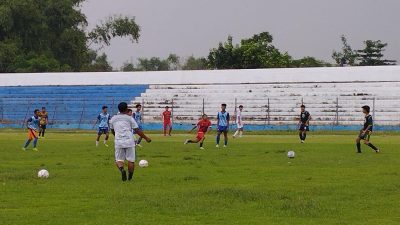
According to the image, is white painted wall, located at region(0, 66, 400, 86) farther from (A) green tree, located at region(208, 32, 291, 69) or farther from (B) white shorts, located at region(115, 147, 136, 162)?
(B) white shorts, located at region(115, 147, 136, 162)

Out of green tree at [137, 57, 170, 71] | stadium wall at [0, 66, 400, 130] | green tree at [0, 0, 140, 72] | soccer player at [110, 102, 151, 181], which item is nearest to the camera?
soccer player at [110, 102, 151, 181]

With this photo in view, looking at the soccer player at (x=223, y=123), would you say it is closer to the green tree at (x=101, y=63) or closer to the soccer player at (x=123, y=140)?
the soccer player at (x=123, y=140)

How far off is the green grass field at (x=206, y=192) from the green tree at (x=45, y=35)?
6231 centimetres

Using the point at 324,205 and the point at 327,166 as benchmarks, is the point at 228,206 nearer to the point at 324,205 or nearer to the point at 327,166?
the point at 324,205

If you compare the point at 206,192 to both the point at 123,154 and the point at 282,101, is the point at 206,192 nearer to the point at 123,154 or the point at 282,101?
the point at 123,154

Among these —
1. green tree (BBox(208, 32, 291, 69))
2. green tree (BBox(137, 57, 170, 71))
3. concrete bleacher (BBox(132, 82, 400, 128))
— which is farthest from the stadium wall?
green tree (BBox(137, 57, 170, 71))

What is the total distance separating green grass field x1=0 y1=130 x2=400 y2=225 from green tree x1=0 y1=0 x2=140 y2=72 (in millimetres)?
62306

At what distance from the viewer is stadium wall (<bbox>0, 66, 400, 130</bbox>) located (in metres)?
60.2

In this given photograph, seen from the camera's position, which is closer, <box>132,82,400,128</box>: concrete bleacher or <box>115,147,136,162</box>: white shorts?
<box>115,147,136,162</box>: white shorts

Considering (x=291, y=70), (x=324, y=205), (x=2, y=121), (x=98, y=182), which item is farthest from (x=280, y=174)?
(x=2, y=121)

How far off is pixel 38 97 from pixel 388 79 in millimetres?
31322

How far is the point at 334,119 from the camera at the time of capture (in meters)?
59.0

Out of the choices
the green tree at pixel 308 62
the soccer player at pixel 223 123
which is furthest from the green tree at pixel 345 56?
the soccer player at pixel 223 123

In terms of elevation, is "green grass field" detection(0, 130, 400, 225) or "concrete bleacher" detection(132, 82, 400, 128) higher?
"concrete bleacher" detection(132, 82, 400, 128)
